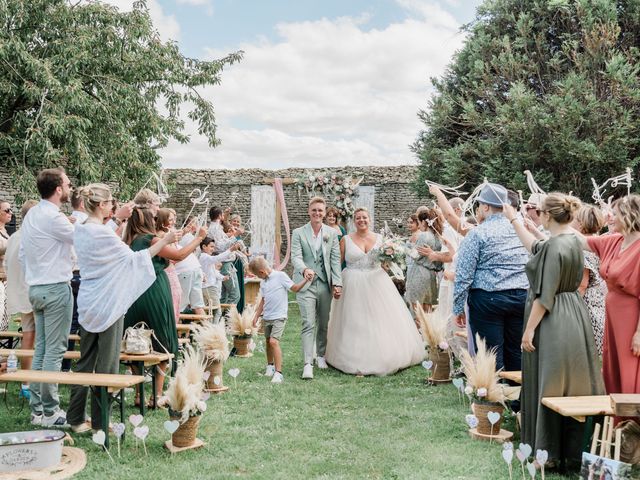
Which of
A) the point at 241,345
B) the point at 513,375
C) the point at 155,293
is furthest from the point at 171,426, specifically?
the point at 241,345

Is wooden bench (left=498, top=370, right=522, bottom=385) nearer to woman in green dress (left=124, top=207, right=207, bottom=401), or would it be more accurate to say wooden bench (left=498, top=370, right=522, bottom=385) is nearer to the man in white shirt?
woman in green dress (left=124, top=207, right=207, bottom=401)

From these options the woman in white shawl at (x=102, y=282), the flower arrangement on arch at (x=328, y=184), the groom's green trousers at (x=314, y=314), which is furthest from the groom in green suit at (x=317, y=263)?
the flower arrangement on arch at (x=328, y=184)

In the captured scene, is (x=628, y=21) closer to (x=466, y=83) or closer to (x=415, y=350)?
(x=466, y=83)

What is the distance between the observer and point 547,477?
396cm

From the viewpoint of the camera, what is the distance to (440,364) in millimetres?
6941

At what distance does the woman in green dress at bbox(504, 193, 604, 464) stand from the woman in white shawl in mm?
2657

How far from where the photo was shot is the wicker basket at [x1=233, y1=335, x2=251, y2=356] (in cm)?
845

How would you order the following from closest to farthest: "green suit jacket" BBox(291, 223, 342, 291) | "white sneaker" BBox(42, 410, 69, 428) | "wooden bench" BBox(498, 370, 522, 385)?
1. "wooden bench" BBox(498, 370, 522, 385)
2. "white sneaker" BBox(42, 410, 69, 428)
3. "green suit jacket" BBox(291, 223, 342, 291)

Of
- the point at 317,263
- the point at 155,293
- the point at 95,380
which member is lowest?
the point at 95,380

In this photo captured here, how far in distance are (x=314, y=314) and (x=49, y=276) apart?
128 inches

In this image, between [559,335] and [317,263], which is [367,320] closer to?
[317,263]

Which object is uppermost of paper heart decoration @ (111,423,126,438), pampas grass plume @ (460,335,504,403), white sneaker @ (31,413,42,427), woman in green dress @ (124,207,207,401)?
woman in green dress @ (124,207,207,401)

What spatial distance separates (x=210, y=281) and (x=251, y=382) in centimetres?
306

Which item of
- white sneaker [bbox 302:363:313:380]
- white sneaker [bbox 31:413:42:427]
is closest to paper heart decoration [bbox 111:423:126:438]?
white sneaker [bbox 31:413:42:427]
